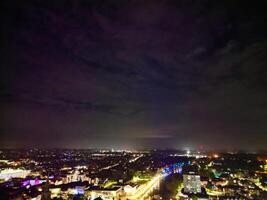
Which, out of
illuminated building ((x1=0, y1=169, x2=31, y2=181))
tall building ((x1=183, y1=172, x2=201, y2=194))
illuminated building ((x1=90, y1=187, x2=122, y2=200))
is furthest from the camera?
illuminated building ((x1=0, y1=169, x2=31, y2=181))

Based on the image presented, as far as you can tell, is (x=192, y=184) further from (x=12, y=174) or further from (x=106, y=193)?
(x=12, y=174)

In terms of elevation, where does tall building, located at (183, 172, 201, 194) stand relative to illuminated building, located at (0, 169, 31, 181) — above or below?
above

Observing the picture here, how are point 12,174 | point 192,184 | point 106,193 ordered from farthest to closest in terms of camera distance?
point 12,174, point 192,184, point 106,193

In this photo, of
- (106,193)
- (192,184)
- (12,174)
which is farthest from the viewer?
(12,174)

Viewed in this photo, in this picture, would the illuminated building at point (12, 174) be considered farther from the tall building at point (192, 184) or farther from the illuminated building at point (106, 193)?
the tall building at point (192, 184)

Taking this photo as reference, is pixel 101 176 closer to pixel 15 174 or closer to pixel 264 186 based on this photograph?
pixel 15 174

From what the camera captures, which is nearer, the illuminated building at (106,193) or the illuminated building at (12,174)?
the illuminated building at (106,193)

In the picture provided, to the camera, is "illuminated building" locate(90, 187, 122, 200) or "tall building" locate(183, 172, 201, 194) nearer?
"illuminated building" locate(90, 187, 122, 200)

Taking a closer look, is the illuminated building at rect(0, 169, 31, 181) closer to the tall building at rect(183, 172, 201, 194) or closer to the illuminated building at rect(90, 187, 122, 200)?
the illuminated building at rect(90, 187, 122, 200)

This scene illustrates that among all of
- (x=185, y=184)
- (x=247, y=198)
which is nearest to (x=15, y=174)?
(x=185, y=184)

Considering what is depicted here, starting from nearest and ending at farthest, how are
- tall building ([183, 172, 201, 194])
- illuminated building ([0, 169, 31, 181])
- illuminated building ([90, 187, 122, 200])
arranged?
1. illuminated building ([90, 187, 122, 200])
2. tall building ([183, 172, 201, 194])
3. illuminated building ([0, 169, 31, 181])

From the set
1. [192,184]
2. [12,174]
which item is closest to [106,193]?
[192,184]

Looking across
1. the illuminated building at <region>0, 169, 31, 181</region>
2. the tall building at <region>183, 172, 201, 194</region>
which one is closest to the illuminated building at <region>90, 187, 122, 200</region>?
the tall building at <region>183, 172, 201, 194</region>

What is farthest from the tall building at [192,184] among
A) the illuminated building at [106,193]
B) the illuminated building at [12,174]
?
the illuminated building at [12,174]
